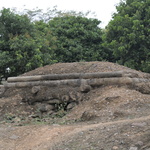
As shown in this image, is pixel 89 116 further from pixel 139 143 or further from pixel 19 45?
pixel 19 45

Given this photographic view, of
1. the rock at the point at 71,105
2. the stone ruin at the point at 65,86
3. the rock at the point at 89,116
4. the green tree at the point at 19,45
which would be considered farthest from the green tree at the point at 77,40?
the rock at the point at 89,116

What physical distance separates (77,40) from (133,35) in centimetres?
463

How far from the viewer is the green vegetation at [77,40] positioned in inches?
492

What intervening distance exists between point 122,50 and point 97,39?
4.21 m

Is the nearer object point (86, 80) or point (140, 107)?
point (140, 107)

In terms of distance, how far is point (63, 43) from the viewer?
668 inches

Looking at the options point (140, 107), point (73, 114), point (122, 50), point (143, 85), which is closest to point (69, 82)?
point (73, 114)

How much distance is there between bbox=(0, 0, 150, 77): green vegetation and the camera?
41.0 ft

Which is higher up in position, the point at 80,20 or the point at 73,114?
the point at 80,20

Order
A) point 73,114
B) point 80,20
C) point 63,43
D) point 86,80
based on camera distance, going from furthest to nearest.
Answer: point 80,20, point 63,43, point 86,80, point 73,114

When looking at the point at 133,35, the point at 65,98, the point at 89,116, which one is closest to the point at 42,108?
the point at 65,98

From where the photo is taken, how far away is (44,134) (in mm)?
5352

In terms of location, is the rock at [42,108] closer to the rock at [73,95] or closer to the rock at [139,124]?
the rock at [73,95]

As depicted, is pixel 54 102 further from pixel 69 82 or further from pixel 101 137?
pixel 101 137
